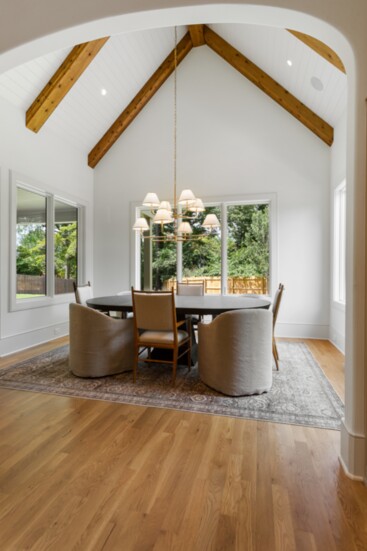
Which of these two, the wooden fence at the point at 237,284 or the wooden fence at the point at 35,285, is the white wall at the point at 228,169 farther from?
the wooden fence at the point at 35,285

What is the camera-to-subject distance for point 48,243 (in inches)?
197

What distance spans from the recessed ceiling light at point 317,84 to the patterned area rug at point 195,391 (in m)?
3.62

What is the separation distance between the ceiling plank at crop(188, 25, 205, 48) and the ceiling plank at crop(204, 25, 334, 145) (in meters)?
0.08

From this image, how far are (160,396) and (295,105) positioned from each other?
15.6 ft

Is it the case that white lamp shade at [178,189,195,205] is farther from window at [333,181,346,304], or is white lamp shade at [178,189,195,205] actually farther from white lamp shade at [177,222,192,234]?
window at [333,181,346,304]

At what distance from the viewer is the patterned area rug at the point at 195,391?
2.40 meters

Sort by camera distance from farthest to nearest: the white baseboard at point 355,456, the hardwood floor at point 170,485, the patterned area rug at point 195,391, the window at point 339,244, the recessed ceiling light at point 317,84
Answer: the window at point 339,244
the recessed ceiling light at point 317,84
the patterned area rug at point 195,391
the white baseboard at point 355,456
the hardwood floor at point 170,485

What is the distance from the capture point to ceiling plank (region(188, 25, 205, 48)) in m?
4.91

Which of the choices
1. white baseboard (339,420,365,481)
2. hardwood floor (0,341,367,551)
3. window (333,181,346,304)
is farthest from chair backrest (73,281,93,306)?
window (333,181,346,304)

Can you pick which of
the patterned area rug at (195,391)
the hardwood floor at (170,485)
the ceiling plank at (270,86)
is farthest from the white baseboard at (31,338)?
the ceiling plank at (270,86)

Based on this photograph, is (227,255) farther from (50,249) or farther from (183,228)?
(50,249)

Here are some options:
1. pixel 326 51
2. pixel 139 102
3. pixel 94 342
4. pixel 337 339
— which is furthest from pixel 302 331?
pixel 139 102

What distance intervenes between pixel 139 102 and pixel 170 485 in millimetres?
5911

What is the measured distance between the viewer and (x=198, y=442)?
6.49 ft
